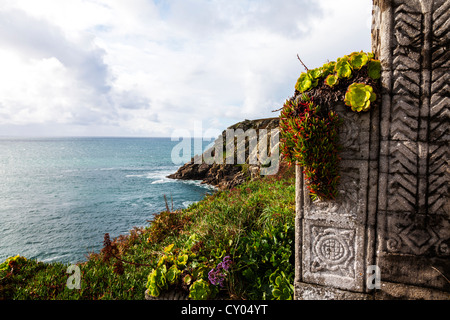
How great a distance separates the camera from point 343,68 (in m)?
2.82

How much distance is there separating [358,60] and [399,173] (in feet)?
4.26

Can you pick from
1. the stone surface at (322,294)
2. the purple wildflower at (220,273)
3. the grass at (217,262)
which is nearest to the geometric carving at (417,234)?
the stone surface at (322,294)

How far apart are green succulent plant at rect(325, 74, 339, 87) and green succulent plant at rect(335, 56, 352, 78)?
5cm

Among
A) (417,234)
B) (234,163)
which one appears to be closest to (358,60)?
(417,234)

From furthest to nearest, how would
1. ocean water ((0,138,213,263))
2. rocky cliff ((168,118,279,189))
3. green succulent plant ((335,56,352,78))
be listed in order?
rocky cliff ((168,118,279,189))
ocean water ((0,138,213,263))
green succulent plant ((335,56,352,78))

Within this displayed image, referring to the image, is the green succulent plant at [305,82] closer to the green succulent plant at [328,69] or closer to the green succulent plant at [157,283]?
the green succulent plant at [328,69]

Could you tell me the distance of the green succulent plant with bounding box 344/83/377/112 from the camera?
8.40 ft

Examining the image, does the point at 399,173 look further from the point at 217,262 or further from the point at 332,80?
the point at 217,262

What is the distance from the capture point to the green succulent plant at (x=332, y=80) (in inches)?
111

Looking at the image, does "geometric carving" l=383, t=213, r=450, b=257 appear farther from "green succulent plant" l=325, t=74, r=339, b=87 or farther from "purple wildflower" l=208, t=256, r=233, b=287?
"purple wildflower" l=208, t=256, r=233, b=287

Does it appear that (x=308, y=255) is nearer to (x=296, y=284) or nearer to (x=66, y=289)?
(x=296, y=284)

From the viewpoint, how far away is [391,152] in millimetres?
2645

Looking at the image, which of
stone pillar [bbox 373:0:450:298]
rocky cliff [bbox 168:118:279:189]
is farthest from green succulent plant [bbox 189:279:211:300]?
rocky cliff [bbox 168:118:279:189]
